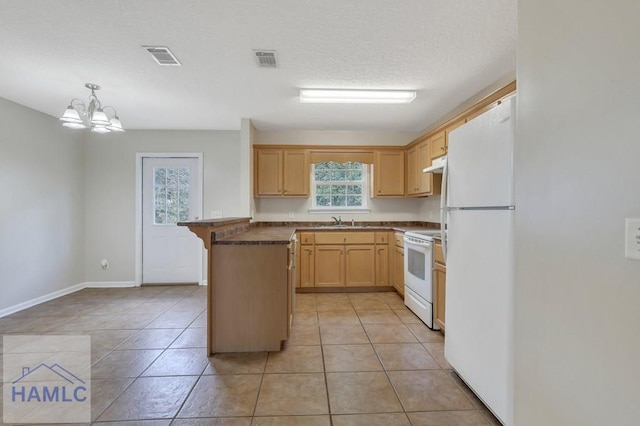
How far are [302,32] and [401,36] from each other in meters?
0.73

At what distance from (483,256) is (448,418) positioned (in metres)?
0.96

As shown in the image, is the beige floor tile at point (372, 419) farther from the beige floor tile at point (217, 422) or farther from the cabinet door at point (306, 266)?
the cabinet door at point (306, 266)

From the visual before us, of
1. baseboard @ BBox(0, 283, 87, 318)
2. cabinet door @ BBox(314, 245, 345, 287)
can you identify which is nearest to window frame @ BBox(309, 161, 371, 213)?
cabinet door @ BBox(314, 245, 345, 287)

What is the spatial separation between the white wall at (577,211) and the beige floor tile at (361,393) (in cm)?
87

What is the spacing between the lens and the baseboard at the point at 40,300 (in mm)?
3344

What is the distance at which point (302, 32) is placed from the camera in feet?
6.87

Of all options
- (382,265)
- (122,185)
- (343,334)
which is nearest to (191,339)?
(343,334)

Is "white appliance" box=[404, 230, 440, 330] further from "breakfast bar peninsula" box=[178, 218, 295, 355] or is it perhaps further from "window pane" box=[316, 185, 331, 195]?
"window pane" box=[316, 185, 331, 195]

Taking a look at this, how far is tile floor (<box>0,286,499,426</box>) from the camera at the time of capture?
5.65ft

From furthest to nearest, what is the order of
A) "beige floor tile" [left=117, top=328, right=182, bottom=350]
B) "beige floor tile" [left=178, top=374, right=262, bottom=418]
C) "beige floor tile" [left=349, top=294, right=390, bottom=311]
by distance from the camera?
"beige floor tile" [left=349, top=294, right=390, bottom=311] → "beige floor tile" [left=117, top=328, right=182, bottom=350] → "beige floor tile" [left=178, top=374, right=262, bottom=418]

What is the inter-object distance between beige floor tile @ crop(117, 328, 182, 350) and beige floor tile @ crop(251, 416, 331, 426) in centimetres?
138

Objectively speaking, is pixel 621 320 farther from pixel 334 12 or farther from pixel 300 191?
pixel 300 191

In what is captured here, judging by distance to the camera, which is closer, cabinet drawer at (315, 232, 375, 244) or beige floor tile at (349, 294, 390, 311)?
beige floor tile at (349, 294, 390, 311)

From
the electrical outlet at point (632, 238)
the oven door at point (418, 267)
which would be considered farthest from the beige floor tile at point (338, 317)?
the electrical outlet at point (632, 238)
